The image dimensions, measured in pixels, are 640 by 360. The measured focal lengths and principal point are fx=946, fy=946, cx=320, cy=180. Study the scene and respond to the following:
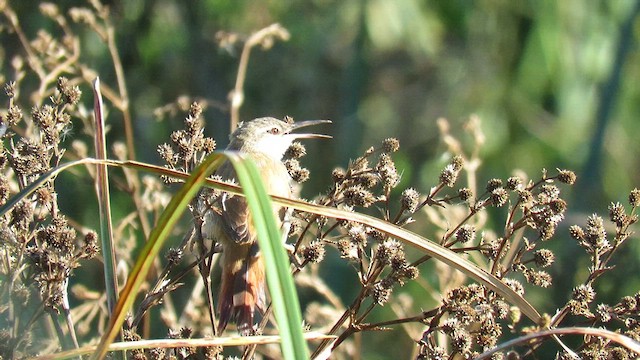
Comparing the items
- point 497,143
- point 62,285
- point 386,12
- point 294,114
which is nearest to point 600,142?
point 497,143

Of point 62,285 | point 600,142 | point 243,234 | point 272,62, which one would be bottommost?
point 62,285

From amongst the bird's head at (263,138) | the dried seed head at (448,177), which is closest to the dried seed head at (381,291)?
the dried seed head at (448,177)

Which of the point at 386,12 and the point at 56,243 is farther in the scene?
the point at 386,12

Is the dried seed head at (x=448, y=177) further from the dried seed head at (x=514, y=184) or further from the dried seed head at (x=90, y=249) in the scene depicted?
the dried seed head at (x=90, y=249)

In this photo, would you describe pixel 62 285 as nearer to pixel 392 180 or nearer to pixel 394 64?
pixel 392 180

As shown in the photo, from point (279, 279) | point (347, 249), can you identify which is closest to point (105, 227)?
point (347, 249)

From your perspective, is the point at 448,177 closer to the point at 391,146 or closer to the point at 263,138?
the point at 391,146

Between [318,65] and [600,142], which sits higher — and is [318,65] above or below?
above

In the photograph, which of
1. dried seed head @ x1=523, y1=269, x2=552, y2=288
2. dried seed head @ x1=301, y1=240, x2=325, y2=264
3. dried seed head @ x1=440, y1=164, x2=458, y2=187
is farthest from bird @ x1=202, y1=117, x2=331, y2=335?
dried seed head @ x1=523, y1=269, x2=552, y2=288
